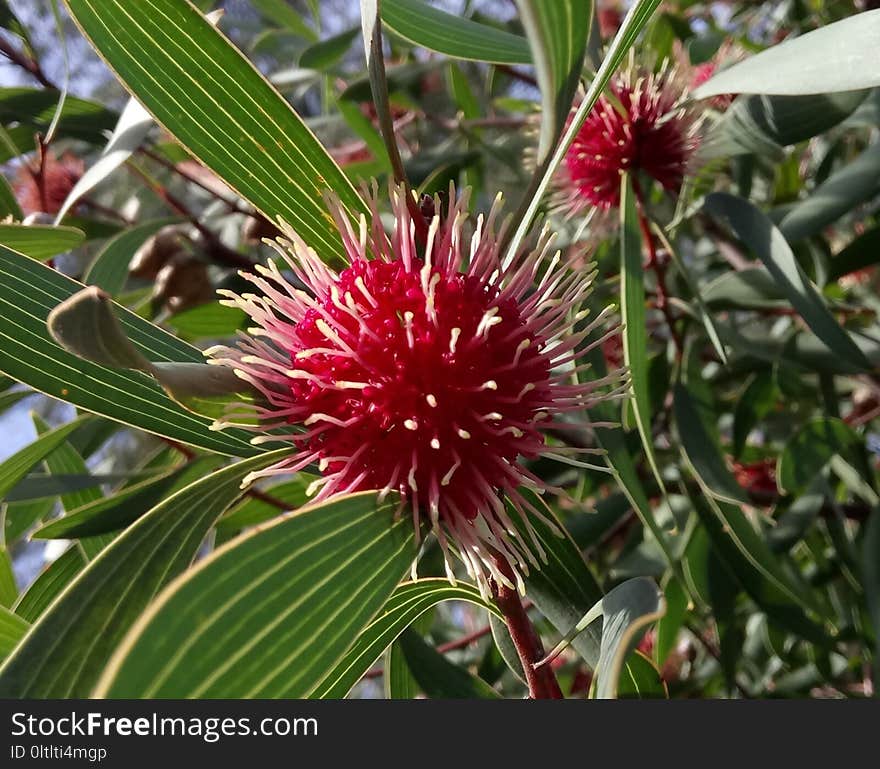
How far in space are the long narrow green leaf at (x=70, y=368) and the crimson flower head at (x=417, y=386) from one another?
0.33 ft

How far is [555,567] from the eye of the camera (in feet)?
2.88

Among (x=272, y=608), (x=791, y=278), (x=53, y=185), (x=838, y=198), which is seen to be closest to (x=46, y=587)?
(x=272, y=608)

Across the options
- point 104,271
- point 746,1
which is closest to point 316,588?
point 104,271

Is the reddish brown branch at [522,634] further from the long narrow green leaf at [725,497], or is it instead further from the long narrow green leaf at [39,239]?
the long narrow green leaf at [39,239]

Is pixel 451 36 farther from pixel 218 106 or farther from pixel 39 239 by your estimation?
pixel 39 239

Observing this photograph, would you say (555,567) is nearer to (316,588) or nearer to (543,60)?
(316,588)

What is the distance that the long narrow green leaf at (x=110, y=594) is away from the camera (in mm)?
531

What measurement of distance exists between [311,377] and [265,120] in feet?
0.87

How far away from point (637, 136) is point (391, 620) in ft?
2.69

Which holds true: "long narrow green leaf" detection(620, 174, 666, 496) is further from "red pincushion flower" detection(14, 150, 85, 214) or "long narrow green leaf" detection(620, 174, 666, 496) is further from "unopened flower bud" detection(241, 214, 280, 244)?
"red pincushion flower" detection(14, 150, 85, 214)

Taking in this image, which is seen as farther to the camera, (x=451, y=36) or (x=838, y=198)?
(x=838, y=198)

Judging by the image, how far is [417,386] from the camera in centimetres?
68

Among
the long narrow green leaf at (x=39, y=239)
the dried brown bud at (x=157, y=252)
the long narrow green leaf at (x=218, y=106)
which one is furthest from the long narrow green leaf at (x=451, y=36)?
the dried brown bud at (x=157, y=252)

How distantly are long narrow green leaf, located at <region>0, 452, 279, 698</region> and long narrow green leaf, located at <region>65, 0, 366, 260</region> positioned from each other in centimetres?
26
